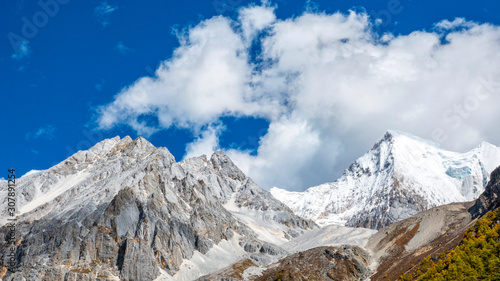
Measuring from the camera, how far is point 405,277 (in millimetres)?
174500

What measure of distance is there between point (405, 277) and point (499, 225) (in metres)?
38.1

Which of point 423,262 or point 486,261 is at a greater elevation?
point 423,262

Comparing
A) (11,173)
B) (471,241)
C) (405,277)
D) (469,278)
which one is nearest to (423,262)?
(405,277)

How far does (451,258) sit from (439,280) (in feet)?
49.8

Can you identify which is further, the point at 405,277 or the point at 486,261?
the point at 405,277

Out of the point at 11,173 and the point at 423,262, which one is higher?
the point at 11,173

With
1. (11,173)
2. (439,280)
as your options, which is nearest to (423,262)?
(439,280)

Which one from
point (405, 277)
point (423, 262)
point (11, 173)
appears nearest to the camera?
point (11, 173)

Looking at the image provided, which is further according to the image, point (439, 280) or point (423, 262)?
point (423, 262)

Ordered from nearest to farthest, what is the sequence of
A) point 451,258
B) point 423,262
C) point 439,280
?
point 439,280 → point 451,258 → point 423,262

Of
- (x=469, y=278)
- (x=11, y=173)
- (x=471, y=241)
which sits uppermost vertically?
(x=11, y=173)

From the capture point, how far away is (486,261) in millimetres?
129625

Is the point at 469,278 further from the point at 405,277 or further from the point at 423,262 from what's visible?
the point at 423,262

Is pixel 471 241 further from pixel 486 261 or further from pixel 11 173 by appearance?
pixel 11 173
